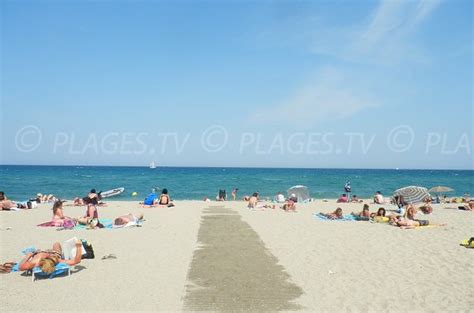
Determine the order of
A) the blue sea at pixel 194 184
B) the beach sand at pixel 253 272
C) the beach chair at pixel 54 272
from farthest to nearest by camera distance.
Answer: the blue sea at pixel 194 184 → the beach chair at pixel 54 272 → the beach sand at pixel 253 272

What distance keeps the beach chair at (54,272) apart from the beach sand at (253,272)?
0.17m

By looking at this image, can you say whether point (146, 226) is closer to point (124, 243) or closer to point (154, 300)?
point (124, 243)

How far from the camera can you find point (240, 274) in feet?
27.9

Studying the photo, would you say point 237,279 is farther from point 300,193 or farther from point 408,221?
point 300,193

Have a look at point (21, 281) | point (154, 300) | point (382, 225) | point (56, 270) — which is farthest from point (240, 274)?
point (382, 225)

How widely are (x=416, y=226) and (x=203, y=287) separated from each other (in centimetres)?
1156

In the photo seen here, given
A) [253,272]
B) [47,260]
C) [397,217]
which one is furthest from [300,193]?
[47,260]

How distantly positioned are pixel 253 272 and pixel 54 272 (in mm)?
4178

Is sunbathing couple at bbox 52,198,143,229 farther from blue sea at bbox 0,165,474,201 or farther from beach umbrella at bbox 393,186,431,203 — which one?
blue sea at bbox 0,165,474,201

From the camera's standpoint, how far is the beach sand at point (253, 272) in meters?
6.80

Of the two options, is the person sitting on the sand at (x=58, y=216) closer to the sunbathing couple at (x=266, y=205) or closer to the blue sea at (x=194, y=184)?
the sunbathing couple at (x=266, y=205)

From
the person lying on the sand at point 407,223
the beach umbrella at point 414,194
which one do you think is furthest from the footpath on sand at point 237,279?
the beach umbrella at point 414,194

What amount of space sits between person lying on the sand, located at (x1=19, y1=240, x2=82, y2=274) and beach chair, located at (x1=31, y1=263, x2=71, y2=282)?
9 cm

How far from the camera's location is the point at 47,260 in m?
8.26
